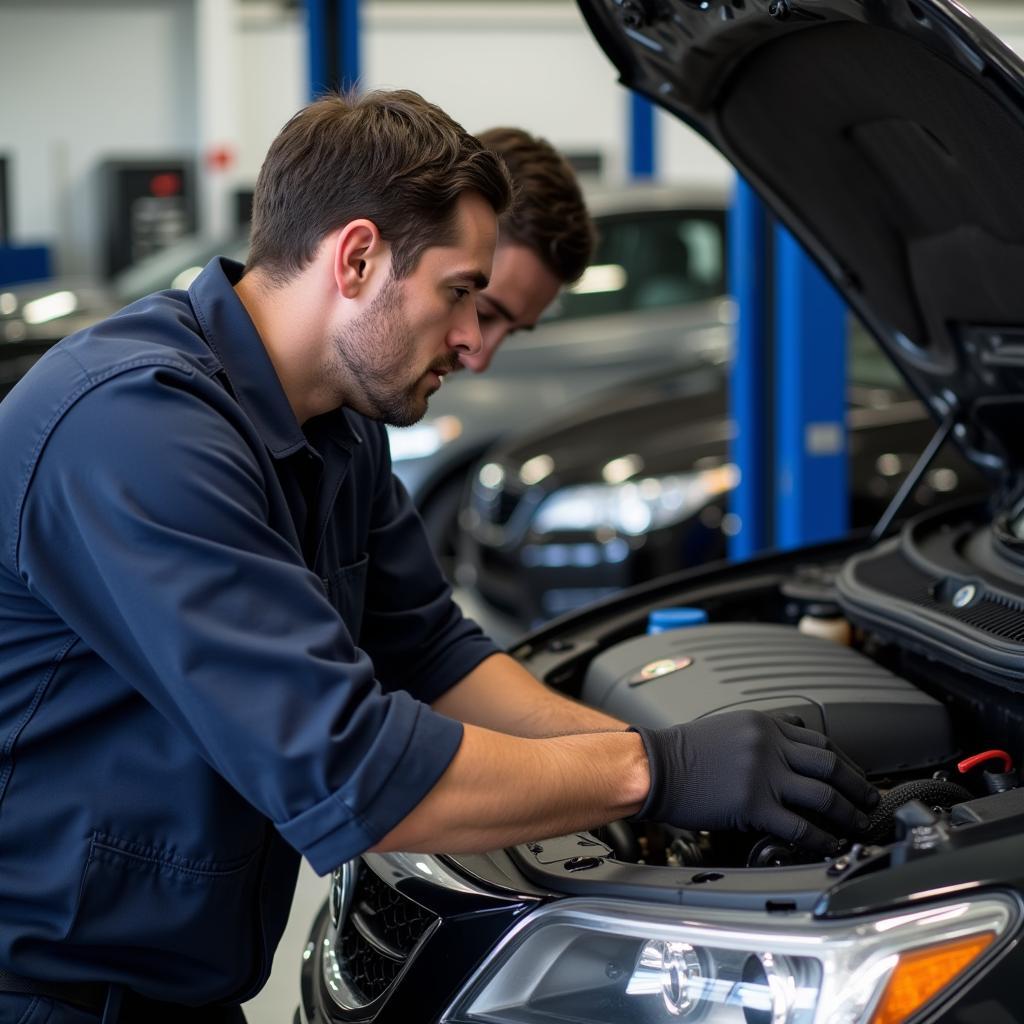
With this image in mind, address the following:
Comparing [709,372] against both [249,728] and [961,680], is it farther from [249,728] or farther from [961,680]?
[249,728]

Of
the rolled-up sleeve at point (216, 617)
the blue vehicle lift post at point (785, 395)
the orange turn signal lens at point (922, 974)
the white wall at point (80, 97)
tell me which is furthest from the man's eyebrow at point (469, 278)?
the white wall at point (80, 97)

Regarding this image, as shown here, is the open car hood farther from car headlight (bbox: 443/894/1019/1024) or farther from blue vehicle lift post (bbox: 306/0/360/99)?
blue vehicle lift post (bbox: 306/0/360/99)

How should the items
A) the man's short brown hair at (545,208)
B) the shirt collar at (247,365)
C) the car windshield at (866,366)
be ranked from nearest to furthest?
the shirt collar at (247,365) < the man's short brown hair at (545,208) < the car windshield at (866,366)

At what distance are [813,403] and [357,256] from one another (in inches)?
101

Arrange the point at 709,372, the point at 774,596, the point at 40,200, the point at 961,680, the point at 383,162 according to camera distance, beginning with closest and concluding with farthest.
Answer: the point at 383,162
the point at 961,680
the point at 774,596
the point at 709,372
the point at 40,200

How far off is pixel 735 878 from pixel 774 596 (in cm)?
101

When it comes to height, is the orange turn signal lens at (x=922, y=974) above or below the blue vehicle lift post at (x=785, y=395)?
above

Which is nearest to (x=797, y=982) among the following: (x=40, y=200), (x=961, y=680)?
(x=961, y=680)

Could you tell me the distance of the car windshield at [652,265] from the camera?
519cm

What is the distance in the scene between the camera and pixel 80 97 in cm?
1247

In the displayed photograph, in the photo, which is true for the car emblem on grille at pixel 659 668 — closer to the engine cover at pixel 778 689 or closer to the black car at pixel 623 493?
the engine cover at pixel 778 689

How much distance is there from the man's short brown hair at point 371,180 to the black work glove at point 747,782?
55 cm

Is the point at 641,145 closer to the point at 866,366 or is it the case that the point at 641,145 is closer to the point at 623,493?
the point at 866,366

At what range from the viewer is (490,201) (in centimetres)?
153
